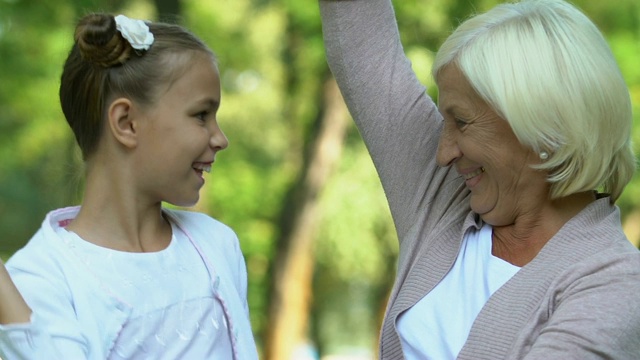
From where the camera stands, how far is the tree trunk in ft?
34.2

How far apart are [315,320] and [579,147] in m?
18.4

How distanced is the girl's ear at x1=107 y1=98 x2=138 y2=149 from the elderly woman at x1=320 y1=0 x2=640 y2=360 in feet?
1.65

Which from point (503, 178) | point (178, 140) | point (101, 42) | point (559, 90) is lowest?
point (503, 178)

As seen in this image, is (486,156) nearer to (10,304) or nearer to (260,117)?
(10,304)

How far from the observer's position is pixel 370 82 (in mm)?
2594

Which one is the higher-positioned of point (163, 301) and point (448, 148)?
point (448, 148)

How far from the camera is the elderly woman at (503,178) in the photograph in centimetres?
226

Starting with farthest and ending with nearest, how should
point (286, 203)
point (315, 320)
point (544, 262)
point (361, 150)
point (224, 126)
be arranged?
point (315, 320) < point (224, 126) < point (361, 150) < point (286, 203) < point (544, 262)

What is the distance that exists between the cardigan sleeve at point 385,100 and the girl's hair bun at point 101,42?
49cm

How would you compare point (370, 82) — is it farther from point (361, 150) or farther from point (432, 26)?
point (361, 150)

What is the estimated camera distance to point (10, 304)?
2.11 meters

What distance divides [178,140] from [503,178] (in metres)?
0.76

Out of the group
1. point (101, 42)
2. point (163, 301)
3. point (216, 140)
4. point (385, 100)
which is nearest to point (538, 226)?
point (385, 100)

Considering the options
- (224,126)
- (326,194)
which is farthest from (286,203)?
(224,126)
